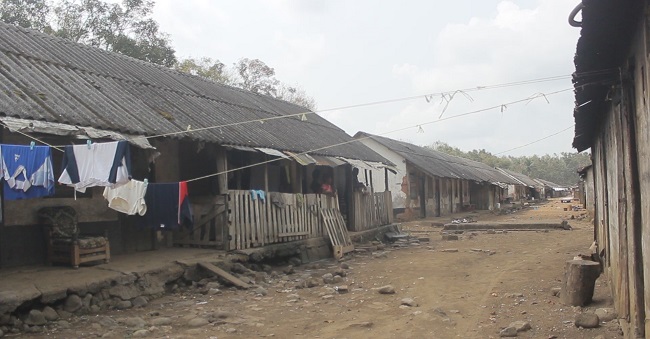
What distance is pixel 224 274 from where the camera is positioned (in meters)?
9.91

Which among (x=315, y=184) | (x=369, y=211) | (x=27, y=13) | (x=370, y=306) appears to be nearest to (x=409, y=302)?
(x=370, y=306)

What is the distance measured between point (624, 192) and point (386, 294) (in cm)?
462

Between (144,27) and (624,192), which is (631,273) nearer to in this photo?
(624,192)

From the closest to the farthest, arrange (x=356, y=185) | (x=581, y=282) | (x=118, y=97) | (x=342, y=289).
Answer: (x=581, y=282) → (x=342, y=289) → (x=118, y=97) → (x=356, y=185)

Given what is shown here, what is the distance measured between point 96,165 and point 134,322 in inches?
91.3

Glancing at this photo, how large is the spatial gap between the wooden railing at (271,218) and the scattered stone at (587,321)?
23.1 feet

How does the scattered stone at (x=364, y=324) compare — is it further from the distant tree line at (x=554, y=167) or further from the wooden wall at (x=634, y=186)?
the distant tree line at (x=554, y=167)

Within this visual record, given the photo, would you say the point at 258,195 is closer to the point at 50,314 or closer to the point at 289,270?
the point at 289,270

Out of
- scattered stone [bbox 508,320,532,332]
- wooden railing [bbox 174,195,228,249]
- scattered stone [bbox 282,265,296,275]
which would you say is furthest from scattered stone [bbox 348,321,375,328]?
wooden railing [bbox 174,195,228,249]

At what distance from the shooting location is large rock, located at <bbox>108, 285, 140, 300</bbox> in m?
8.16

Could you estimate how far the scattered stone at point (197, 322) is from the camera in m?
7.08

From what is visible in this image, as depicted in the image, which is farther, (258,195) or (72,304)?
(258,195)

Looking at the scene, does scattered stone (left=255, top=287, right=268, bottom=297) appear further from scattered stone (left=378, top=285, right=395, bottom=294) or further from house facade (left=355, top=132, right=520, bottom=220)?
house facade (left=355, top=132, right=520, bottom=220)

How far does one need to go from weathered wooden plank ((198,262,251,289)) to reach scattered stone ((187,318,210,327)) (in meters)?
2.48
